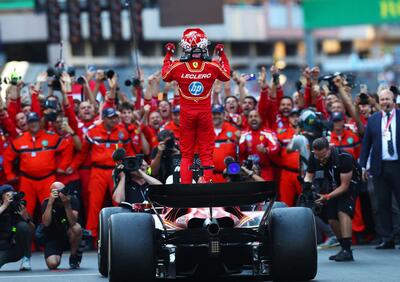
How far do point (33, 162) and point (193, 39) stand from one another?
4843mm

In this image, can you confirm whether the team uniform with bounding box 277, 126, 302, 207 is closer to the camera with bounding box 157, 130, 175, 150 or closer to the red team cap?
the camera with bounding box 157, 130, 175, 150

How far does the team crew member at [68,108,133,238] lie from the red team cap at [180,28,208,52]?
446cm

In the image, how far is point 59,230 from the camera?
16203 millimetres

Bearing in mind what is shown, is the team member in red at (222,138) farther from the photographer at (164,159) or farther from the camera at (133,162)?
the camera at (133,162)

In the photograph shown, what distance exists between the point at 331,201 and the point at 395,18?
2485cm

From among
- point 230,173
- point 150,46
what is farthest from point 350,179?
point 150,46

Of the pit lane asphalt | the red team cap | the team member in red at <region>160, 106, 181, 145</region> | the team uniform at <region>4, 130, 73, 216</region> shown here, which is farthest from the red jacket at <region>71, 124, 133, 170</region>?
the red team cap

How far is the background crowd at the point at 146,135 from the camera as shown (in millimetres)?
19094

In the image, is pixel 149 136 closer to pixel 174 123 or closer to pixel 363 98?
pixel 174 123

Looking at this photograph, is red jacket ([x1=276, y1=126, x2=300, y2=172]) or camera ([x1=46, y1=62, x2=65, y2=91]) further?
camera ([x1=46, y1=62, x2=65, y2=91])

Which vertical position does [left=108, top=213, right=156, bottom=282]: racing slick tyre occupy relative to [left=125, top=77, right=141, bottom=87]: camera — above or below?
below

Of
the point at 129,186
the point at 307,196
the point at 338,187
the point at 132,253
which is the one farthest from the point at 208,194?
the point at 338,187

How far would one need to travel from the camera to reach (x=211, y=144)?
15.2 metres

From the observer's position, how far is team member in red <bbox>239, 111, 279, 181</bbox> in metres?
19.2
